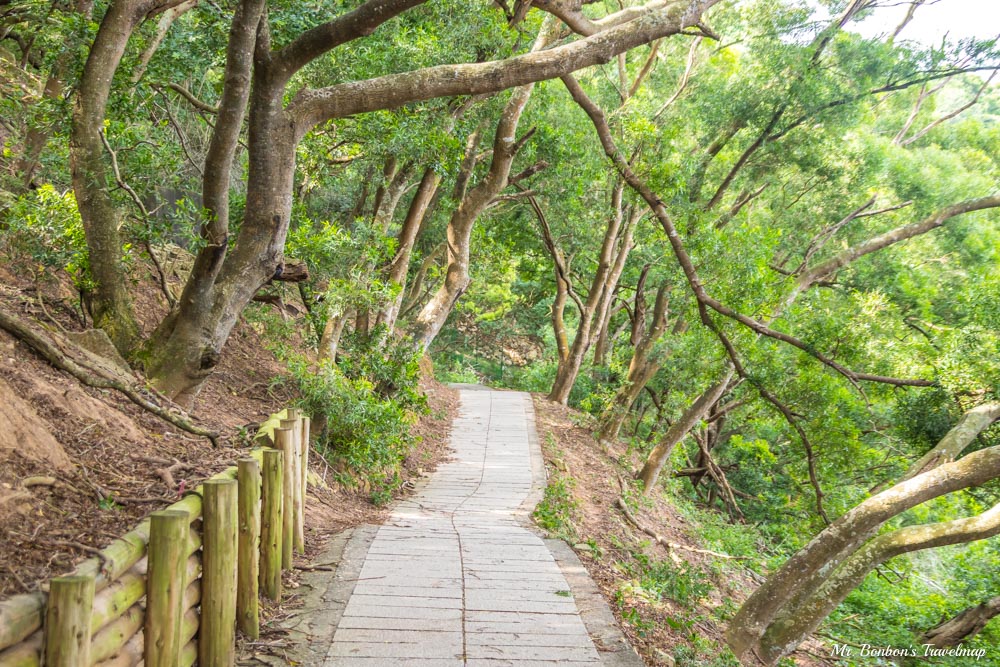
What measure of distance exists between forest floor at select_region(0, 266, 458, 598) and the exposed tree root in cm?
5

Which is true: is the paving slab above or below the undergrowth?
below

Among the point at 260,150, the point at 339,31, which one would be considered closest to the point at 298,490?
the point at 260,150

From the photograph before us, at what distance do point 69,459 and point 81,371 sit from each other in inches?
56.9

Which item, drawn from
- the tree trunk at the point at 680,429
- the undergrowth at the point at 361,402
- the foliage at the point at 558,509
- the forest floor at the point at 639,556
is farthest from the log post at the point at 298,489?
the tree trunk at the point at 680,429

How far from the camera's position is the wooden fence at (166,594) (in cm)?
264

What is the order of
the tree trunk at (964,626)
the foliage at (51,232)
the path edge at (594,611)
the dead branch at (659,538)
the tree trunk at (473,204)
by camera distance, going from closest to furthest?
the path edge at (594,611) → the foliage at (51,232) → the tree trunk at (964,626) → the dead branch at (659,538) → the tree trunk at (473,204)

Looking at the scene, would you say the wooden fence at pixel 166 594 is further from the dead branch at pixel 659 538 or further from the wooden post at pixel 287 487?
the dead branch at pixel 659 538

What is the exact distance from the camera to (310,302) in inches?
384

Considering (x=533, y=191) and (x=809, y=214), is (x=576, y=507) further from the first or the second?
(x=809, y=214)

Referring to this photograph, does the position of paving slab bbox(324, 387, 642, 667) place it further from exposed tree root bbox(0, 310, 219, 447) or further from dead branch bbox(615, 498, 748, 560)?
dead branch bbox(615, 498, 748, 560)

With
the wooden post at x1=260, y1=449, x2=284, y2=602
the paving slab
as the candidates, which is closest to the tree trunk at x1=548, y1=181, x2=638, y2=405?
the paving slab

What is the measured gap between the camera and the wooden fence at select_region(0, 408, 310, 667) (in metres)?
2.64

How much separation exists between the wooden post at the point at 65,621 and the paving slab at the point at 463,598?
2044 mm

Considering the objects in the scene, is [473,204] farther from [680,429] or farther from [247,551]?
[247,551]
